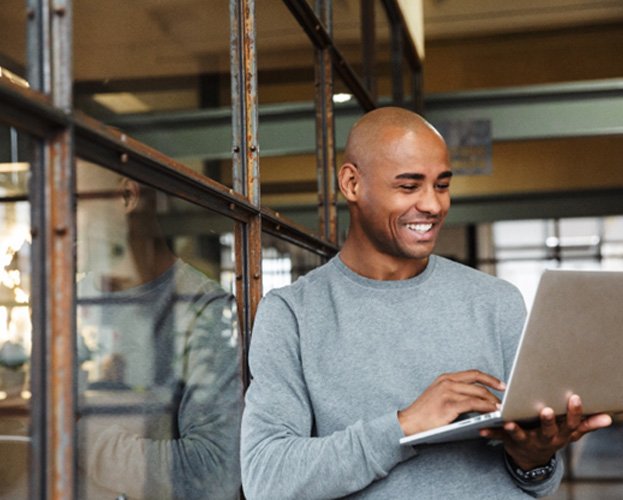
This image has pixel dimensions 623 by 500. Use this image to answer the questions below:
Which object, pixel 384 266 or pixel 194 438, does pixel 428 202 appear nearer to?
pixel 384 266

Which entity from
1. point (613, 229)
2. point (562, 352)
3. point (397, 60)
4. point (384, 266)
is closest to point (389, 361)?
point (384, 266)

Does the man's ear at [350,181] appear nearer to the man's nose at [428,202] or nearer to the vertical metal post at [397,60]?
the man's nose at [428,202]

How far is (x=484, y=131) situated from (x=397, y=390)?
4008 mm

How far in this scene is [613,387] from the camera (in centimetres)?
141

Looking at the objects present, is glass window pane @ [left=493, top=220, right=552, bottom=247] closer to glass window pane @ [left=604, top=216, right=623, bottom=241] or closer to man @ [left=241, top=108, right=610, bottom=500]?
glass window pane @ [left=604, top=216, right=623, bottom=241]

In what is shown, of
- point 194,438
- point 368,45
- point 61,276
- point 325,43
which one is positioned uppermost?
point 368,45

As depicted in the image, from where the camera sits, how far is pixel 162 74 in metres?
1.82

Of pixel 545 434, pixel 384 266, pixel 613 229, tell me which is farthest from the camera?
pixel 613 229

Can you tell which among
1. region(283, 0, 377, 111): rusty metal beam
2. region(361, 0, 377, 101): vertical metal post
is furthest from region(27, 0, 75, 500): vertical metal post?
region(361, 0, 377, 101): vertical metal post

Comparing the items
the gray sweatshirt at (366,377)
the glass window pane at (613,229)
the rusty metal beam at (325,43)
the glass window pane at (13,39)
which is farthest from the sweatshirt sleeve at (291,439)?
the glass window pane at (613,229)

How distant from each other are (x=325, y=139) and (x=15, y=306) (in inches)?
76.2

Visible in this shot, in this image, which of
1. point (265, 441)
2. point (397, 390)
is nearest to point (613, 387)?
point (397, 390)

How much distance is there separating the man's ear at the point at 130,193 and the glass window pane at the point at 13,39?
206 mm

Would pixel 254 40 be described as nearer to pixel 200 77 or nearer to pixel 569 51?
pixel 200 77
